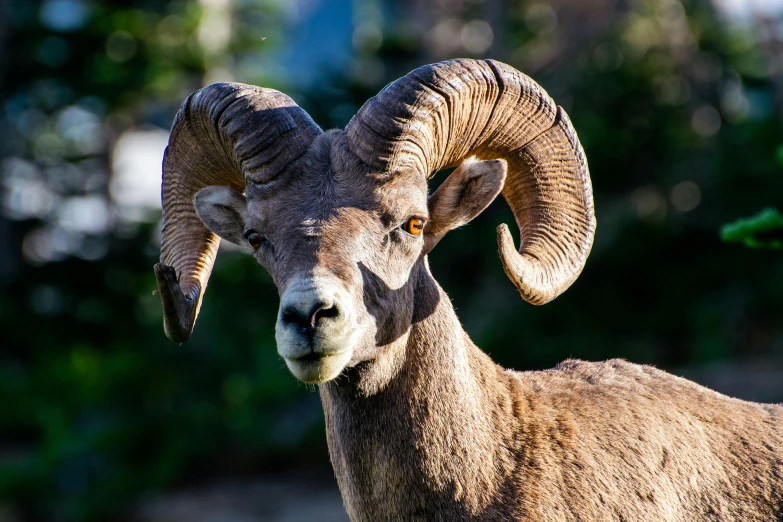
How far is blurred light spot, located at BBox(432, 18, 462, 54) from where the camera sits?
3234 centimetres

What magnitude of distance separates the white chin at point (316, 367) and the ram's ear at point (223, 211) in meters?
1.50

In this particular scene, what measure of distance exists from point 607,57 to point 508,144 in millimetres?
16743

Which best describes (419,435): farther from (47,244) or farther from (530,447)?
(47,244)

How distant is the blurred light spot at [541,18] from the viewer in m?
27.6

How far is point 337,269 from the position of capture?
507 cm

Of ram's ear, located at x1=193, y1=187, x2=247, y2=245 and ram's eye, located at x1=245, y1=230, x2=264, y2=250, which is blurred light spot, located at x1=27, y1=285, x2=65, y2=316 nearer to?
ram's ear, located at x1=193, y1=187, x2=247, y2=245

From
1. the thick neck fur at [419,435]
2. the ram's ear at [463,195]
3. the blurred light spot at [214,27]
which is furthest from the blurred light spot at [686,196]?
the thick neck fur at [419,435]

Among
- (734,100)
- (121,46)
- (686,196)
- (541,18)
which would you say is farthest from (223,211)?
(541,18)

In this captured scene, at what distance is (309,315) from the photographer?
4.79 meters

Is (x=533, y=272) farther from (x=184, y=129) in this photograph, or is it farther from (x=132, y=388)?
(x=132, y=388)

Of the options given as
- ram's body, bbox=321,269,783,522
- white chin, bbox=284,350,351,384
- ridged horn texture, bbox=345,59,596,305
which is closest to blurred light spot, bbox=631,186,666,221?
ridged horn texture, bbox=345,59,596,305

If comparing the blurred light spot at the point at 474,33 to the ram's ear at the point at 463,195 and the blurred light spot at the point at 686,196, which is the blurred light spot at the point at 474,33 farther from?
the ram's ear at the point at 463,195

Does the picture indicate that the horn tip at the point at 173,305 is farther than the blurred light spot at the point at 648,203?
No

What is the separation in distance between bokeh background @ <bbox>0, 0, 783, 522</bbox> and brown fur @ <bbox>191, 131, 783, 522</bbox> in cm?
965
